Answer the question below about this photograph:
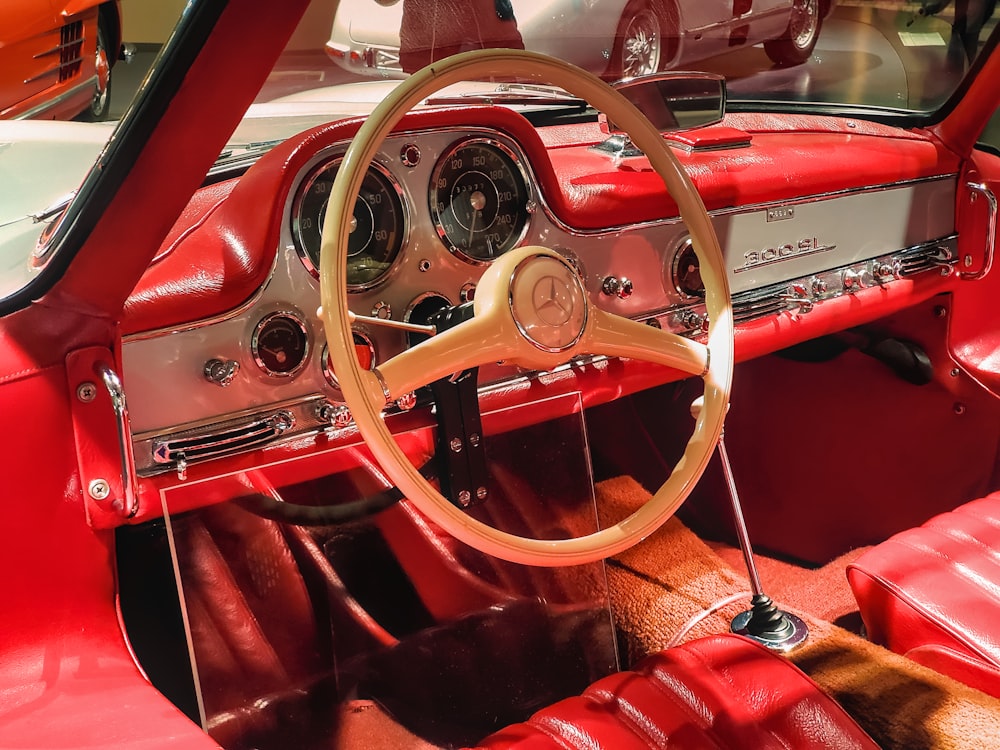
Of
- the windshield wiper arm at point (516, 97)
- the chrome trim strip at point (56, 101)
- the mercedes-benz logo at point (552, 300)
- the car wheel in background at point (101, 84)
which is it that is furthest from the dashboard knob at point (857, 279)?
the chrome trim strip at point (56, 101)

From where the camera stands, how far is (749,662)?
118 cm

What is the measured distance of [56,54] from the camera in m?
2.68

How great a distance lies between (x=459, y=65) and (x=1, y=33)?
8.21ft

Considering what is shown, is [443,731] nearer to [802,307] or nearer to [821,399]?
[802,307]

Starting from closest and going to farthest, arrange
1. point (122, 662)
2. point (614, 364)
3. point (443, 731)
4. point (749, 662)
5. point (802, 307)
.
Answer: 1. point (122, 662)
2. point (749, 662)
3. point (443, 731)
4. point (614, 364)
5. point (802, 307)

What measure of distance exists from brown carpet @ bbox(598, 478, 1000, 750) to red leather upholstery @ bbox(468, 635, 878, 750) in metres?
0.09

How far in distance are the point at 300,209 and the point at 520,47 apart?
549 mm

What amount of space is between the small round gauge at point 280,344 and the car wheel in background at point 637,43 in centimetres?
90

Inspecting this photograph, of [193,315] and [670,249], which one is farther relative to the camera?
[670,249]

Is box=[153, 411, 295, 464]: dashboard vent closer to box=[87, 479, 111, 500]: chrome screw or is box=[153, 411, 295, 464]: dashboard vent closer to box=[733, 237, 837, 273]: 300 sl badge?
box=[87, 479, 111, 500]: chrome screw

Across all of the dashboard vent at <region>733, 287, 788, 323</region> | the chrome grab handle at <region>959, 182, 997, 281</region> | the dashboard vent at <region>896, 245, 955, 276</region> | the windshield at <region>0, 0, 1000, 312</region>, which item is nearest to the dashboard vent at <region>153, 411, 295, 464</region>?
the windshield at <region>0, 0, 1000, 312</region>

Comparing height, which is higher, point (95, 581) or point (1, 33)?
point (1, 33)

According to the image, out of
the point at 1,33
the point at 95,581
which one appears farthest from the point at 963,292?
the point at 1,33

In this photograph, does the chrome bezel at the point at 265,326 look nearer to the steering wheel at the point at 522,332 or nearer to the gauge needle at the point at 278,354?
the gauge needle at the point at 278,354
